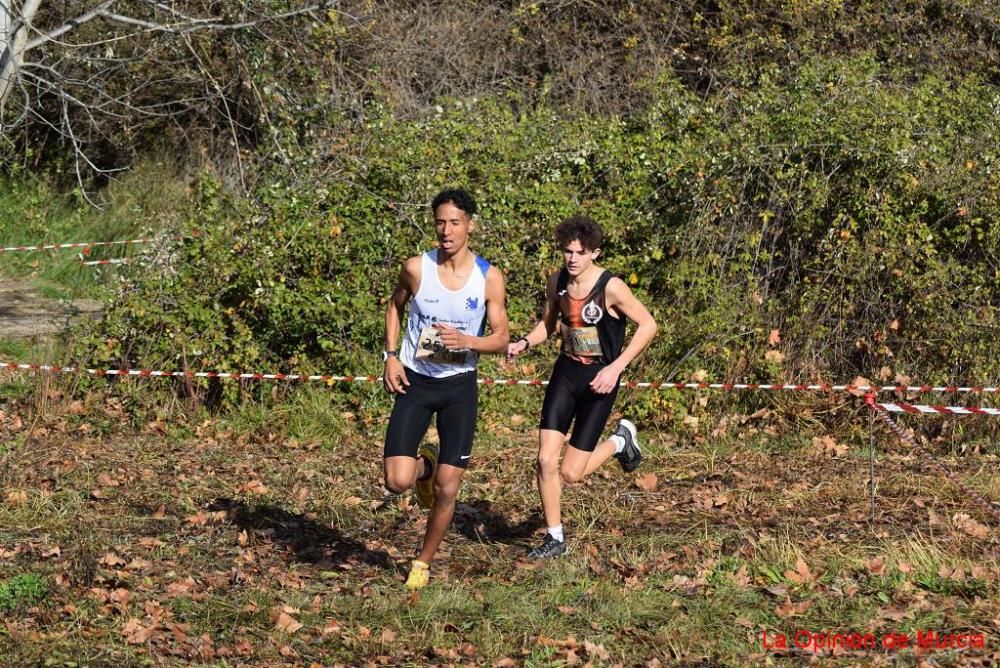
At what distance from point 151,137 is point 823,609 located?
14101 millimetres

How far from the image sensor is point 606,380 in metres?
6.70

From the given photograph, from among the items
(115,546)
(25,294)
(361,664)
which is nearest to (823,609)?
(361,664)

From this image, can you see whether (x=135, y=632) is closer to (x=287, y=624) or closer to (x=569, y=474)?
(x=287, y=624)

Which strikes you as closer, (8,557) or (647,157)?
(8,557)

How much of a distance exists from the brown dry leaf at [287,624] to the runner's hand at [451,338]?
5.00ft

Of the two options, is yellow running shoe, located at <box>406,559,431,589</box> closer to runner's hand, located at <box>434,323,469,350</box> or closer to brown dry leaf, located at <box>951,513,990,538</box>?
runner's hand, located at <box>434,323,469,350</box>

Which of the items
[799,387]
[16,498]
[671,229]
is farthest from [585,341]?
[671,229]

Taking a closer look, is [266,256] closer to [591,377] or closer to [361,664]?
[591,377]

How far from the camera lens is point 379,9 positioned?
57.7 feet

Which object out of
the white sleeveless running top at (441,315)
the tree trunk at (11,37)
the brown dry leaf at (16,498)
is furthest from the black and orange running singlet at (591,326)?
the tree trunk at (11,37)

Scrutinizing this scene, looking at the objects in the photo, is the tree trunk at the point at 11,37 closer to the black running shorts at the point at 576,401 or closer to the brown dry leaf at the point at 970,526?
the black running shorts at the point at 576,401

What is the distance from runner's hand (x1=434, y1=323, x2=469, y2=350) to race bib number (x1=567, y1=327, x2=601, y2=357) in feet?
3.23

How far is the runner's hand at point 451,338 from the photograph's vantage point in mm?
6129

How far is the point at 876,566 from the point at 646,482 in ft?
8.44
